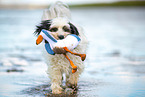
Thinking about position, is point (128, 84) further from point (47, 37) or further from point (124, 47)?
point (124, 47)

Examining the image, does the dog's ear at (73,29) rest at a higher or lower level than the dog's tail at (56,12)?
lower

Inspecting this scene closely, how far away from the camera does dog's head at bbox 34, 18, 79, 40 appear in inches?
229

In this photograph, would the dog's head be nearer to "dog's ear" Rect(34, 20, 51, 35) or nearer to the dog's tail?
"dog's ear" Rect(34, 20, 51, 35)

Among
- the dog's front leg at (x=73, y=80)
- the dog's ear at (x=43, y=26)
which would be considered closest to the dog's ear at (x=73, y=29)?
the dog's ear at (x=43, y=26)

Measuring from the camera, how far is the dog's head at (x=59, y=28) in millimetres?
5820

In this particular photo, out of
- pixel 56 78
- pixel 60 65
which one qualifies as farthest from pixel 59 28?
pixel 56 78

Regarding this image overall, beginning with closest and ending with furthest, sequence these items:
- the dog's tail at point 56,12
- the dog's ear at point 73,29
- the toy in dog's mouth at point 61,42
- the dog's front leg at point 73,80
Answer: the toy in dog's mouth at point 61,42 < the dog's ear at point 73,29 < the dog's front leg at point 73,80 < the dog's tail at point 56,12

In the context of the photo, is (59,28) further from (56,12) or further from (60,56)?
(56,12)

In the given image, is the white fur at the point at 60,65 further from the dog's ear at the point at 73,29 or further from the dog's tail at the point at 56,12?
the dog's tail at the point at 56,12

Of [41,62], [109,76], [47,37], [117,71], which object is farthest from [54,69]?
[41,62]

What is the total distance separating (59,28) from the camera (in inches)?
232

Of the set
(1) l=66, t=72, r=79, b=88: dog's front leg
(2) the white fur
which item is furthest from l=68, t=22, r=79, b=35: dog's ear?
(1) l=66, t=72, r=79, b=88: dog's front leg

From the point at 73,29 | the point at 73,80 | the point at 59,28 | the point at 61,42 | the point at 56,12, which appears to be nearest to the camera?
the point at 61,42

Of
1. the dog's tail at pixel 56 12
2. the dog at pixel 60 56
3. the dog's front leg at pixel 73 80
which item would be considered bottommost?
the dog's front leg at pixel 73 80
